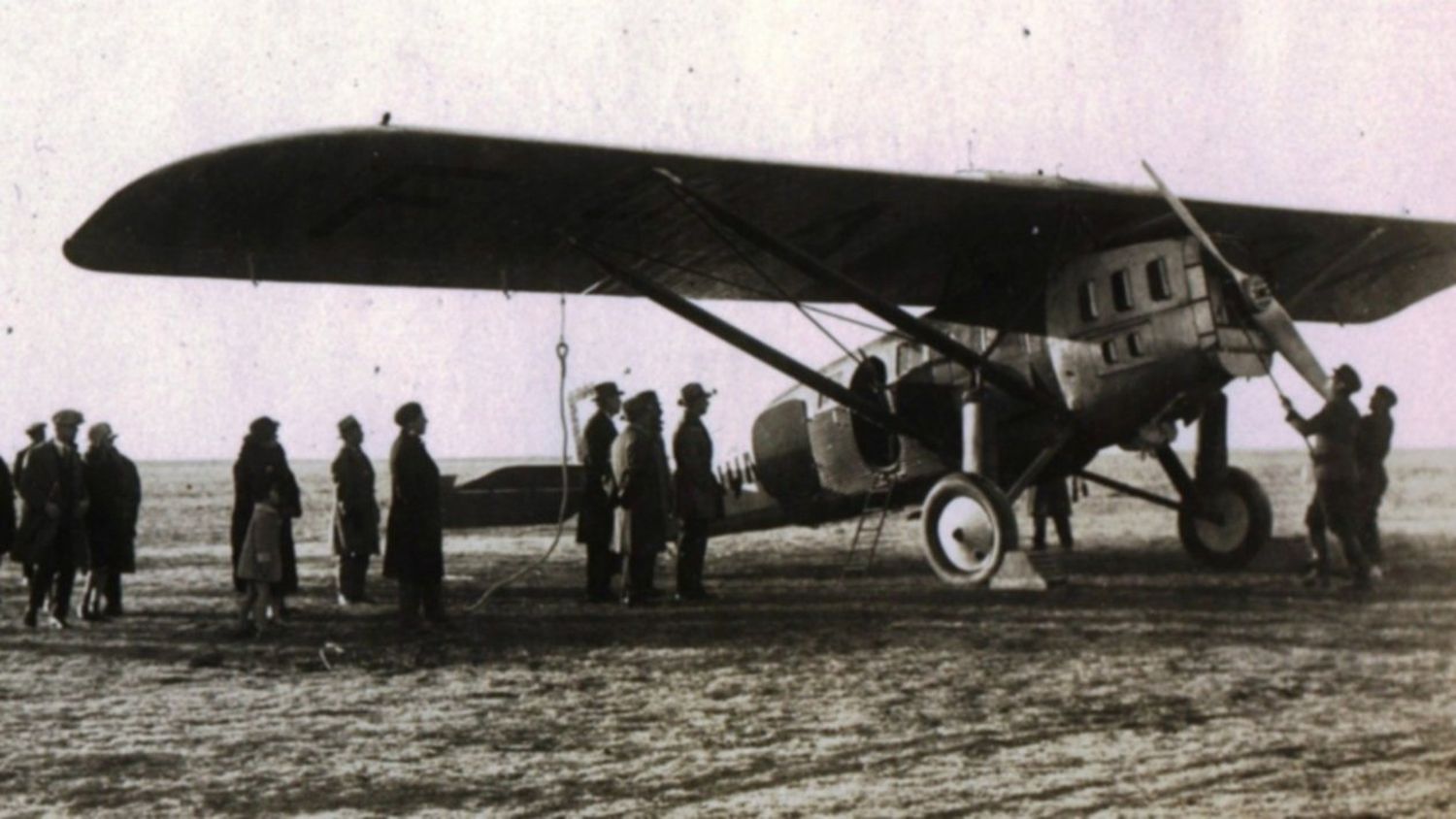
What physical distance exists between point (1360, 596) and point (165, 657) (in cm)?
835

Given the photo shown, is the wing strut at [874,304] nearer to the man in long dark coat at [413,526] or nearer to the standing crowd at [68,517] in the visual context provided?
the man in long dark coat at [413,526]

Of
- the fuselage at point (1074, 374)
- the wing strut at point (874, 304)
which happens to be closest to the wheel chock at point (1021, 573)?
the fuselage at point (1074, 374)

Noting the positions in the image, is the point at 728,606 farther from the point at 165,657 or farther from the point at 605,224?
the point at 165,657

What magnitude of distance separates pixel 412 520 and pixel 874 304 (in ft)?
12.9

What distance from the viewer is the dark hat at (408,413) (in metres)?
9.52

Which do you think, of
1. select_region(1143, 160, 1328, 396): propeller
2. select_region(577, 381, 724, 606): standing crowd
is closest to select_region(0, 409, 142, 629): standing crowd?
select_region(577, 381, 724, 606): standing crowd

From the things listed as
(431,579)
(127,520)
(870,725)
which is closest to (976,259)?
(431,579)

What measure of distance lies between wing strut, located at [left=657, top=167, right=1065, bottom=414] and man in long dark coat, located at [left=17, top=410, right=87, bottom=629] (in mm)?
5166

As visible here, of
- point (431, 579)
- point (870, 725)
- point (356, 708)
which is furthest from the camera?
point (431, 579)

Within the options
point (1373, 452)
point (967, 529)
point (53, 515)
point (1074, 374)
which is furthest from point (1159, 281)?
point (53, 515)

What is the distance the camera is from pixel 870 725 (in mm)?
5531

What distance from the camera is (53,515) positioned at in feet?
32.7

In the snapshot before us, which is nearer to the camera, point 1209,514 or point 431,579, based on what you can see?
point 431,579

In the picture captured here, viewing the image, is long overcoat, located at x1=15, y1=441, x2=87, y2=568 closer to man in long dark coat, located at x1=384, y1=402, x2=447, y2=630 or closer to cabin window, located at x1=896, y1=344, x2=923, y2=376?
man in long dark coat, located at x1=384, y1=402, x2=447, y2=630
